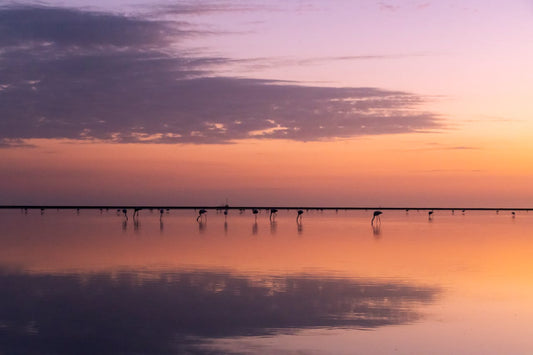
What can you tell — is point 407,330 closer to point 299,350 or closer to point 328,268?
point 299,350

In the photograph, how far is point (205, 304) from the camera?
85.0ft

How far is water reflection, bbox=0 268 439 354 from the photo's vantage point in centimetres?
1989

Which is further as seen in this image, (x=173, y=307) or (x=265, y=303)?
(x=265, y=303)

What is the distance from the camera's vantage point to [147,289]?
29.6 m

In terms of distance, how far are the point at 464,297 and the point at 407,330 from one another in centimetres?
786

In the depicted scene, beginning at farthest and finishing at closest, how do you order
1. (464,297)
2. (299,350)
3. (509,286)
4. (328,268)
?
(328,268), (509,286), (464,297), (299,350)

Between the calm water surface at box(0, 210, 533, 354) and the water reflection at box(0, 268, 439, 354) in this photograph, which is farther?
the water reflection at box(0, 268, 439, 354)

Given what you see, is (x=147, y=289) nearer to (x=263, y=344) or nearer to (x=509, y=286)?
(x=263, y=344)

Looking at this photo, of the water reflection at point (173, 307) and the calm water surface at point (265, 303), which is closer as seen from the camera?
the calm water surface at point (265, 303)

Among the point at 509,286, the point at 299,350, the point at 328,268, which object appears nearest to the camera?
the point at 299,350

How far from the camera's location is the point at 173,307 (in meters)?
25.1

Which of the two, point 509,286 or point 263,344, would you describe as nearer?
point 263,344

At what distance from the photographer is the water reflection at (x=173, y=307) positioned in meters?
19.9

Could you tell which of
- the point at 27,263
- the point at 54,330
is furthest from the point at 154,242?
the point at 54,330
